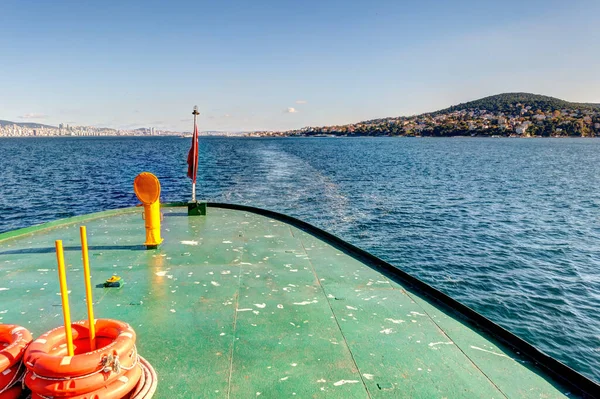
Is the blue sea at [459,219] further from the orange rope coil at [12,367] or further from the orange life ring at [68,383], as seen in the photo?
the orange rope coil at [12,367]

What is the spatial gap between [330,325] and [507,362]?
7.52 feet

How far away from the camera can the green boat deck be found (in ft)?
13.1

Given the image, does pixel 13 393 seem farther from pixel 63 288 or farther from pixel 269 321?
pixel 269 321

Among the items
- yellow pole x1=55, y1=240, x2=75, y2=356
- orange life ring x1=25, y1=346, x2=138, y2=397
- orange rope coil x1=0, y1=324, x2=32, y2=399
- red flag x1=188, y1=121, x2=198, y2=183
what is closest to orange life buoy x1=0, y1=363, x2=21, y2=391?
orange rope coil x1=0, y1=324, x2=32, y2=399

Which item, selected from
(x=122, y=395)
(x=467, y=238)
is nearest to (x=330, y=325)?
(x=122, y=395)

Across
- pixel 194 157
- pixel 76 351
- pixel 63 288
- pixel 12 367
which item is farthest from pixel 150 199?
pixel 63 288

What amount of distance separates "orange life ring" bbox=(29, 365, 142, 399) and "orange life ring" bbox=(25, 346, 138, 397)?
5 cm

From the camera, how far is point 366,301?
A: 6.05 meters

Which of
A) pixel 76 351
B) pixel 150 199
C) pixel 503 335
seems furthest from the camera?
pixel 150 199

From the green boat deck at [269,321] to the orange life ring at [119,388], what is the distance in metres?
0.53

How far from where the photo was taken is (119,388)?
3143mm

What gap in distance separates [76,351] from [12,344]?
1.71ft

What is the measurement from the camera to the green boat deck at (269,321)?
13.1 feet

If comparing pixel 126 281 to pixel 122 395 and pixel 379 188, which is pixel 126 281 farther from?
pixel 379 188
